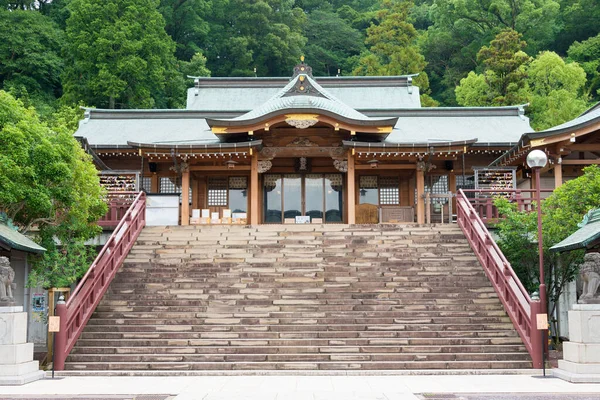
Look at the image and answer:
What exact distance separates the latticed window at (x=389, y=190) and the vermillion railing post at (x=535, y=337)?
11.9 m

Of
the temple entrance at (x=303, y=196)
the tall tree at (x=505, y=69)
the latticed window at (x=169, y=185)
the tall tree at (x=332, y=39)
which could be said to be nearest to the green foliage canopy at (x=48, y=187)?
the latticed window at (x=169, y=185)

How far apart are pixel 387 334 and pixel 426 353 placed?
915 mm

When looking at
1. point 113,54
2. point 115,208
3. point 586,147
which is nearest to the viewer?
point 115,208

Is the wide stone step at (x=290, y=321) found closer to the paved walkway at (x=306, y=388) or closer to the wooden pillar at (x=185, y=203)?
the paved walkway at (x=306, y=388)

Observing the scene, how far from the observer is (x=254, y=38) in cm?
4878

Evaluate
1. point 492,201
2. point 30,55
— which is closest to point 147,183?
point 492,201

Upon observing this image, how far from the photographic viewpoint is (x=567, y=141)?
60.3ft

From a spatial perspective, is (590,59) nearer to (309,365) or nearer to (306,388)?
(309,365)

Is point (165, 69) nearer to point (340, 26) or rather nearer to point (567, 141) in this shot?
point (340, 26)

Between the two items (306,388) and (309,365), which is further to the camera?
(309,365)

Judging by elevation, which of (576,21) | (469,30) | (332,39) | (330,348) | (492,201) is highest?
(332,39)

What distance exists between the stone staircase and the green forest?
1917 cm

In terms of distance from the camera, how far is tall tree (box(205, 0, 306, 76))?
48.2m

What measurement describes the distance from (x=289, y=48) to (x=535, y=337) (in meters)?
41.3
